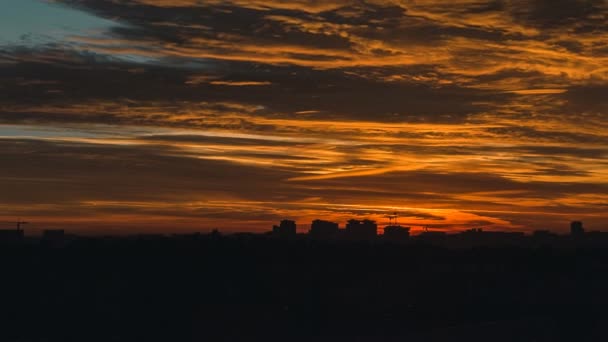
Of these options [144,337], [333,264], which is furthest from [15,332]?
[333,264]

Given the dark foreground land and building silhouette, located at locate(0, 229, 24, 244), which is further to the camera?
building silhouette, located at locate(0, 229, 24, 244)

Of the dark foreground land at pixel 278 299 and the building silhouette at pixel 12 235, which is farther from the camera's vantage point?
the building silhouette at pixel 12 235

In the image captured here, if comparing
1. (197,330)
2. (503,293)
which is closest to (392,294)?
(503,293)

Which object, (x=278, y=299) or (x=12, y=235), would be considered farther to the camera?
(x=12, y=235)

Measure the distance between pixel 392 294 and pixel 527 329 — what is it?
1245 inches

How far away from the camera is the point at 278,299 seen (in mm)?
54906

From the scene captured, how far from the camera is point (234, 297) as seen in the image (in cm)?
5456

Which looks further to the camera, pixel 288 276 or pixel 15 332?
pixel 288 276

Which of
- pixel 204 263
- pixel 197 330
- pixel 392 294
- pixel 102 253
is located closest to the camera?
pixel 197 330

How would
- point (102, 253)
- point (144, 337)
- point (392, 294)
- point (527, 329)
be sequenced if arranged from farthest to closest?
point (102, 253) → point (392, 294) → point (144, 337) → point (527, 329)

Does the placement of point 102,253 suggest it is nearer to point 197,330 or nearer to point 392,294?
point 392,294

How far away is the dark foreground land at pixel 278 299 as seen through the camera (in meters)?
33.5

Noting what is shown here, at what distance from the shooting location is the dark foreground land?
3347 centimetres

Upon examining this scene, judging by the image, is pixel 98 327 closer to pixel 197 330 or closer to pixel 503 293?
pixel 197 330
